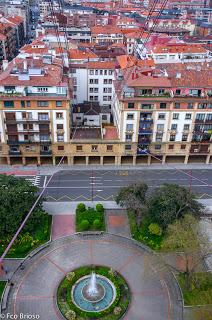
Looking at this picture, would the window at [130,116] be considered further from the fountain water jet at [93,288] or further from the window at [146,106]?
the fountain water jet at [93,288]

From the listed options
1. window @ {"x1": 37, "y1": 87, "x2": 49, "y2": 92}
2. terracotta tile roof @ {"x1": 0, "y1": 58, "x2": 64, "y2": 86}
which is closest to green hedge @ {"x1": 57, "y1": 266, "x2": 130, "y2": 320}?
window @ {"x1": 37, "y1": 87, "x2": 49, "y2": 92}

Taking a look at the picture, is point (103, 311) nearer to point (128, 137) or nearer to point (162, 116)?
point (128, 137)

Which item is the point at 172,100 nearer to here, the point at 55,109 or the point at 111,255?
the point at 55,109

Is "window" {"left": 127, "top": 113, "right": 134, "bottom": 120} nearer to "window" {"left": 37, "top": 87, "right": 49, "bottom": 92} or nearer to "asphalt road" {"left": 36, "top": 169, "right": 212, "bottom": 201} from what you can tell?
"asphalt road" {"left": 36, "top": 169, "right": 212, "bottom": 201}

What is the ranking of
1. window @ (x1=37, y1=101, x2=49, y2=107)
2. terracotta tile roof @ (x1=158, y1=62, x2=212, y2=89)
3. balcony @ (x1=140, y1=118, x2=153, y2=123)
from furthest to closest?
balcony @ (x1=140, y1=118, x2=153, y2=123)
terracotta tile roof @ (x1=158, y1=62, x2=212, y2=89)
window @ (x1=37, y1=101, x2=49, y2=107)

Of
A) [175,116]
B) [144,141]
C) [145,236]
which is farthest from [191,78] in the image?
[145,236]

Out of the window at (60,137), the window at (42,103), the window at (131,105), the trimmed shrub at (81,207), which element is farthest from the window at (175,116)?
Answer: the trimmed shrub at (81,207)

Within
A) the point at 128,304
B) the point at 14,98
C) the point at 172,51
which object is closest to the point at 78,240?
the point at 128,304
